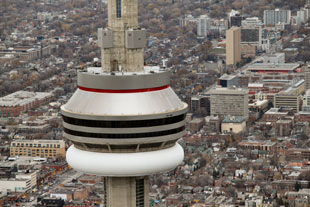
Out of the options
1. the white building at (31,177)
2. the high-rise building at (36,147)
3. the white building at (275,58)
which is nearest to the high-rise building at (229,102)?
the high-rise building at (36,147)

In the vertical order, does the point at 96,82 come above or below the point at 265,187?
above

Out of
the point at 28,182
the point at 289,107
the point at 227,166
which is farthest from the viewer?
the point at 289,107

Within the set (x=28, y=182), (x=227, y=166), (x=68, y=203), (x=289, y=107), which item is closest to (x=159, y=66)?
(x=68, y=203)

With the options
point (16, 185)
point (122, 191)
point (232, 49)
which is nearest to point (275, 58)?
point (232, 49)

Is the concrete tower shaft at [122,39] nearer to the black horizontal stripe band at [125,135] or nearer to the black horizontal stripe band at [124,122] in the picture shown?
the black horizontal stripe band at [124,122]

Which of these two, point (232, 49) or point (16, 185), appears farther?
point (232, 49)

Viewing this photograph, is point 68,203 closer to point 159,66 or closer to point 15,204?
point 15,204

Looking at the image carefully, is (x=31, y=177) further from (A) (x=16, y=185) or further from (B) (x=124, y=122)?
(B) (x=124, y=122)

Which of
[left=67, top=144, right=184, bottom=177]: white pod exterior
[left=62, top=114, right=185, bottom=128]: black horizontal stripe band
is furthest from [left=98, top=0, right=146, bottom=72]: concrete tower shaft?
[left=67, top=144, right=184, bottom=177]: white pod exterior
